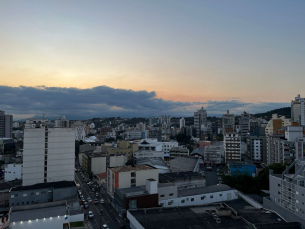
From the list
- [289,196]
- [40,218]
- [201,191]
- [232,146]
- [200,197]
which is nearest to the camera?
[40,218]

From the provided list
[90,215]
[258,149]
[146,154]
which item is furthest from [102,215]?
[258,149]

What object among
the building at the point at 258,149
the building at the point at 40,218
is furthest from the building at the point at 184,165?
the building at the point at 40,218

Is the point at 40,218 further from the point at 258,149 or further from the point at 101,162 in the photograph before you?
the point at 258,149

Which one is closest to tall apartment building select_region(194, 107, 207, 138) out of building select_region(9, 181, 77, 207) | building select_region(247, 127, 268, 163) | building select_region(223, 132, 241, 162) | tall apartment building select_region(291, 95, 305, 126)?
tall apartment building select_region(291, 95, 305, 126)

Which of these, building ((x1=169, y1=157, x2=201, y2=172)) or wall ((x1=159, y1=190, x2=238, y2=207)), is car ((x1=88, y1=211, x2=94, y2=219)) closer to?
wall ((x1=159, y1=190, x2=238, y2=207))

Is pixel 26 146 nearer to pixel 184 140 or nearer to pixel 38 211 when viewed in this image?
pixel 38 211

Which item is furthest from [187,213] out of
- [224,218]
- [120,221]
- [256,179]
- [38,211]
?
[256,179]

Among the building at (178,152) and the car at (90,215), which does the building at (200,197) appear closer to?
the car at (90,215)
